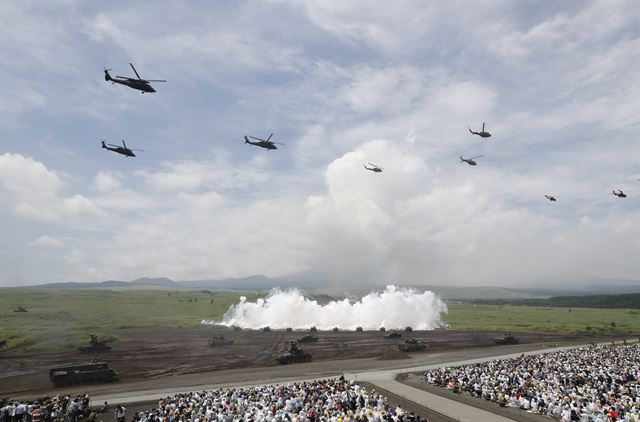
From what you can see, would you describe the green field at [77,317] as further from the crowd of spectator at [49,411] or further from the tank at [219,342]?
the crowd of spectator at [49,411]

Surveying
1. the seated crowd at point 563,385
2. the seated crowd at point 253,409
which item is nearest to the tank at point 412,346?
the seated crowd at point 563,385

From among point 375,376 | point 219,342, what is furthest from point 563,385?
point 219,342

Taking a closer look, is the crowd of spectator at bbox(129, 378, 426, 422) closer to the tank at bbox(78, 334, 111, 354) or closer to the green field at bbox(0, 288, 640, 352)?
the tank at bbox(78, 334, 111, 354)

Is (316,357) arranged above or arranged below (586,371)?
below

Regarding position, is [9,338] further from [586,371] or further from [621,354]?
[621,354]

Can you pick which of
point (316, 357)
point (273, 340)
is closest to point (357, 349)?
point (316, 357)

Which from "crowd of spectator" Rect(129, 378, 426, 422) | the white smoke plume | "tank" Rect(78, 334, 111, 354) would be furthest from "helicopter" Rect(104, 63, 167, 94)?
the white smoke plume
